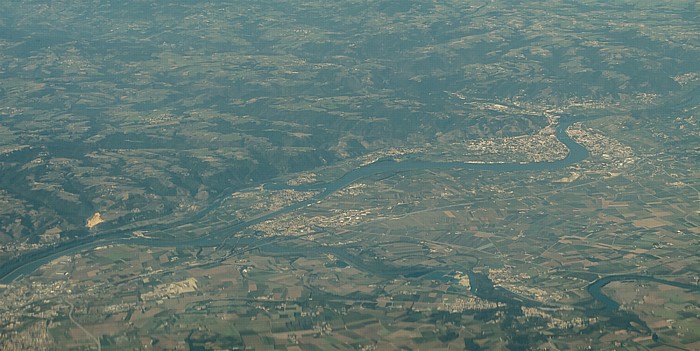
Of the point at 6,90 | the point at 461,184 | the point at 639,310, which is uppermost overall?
the point at 639,310

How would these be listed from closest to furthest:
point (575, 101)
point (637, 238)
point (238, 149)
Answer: point (637, 238)
point (238, 149)
point (575, 101)

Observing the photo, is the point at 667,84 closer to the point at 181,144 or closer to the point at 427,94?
the point at 427,94

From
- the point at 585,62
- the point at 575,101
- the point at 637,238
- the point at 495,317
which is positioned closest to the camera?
the point at 495,317

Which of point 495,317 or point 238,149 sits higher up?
point 495,317

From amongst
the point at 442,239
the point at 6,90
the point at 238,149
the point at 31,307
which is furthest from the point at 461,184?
the point at 6,90

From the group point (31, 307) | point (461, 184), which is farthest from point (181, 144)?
point (31, 307)

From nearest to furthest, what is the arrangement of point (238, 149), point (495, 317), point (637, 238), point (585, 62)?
1. point (495, 317)
2. point (637, 238)
3. point (238, 149)
4. point (585, 62)

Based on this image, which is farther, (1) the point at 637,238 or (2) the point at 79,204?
(2) the point at 79,204

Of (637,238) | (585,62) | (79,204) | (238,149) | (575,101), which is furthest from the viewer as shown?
(585,62)

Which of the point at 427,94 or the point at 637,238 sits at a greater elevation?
the point at 637,238
